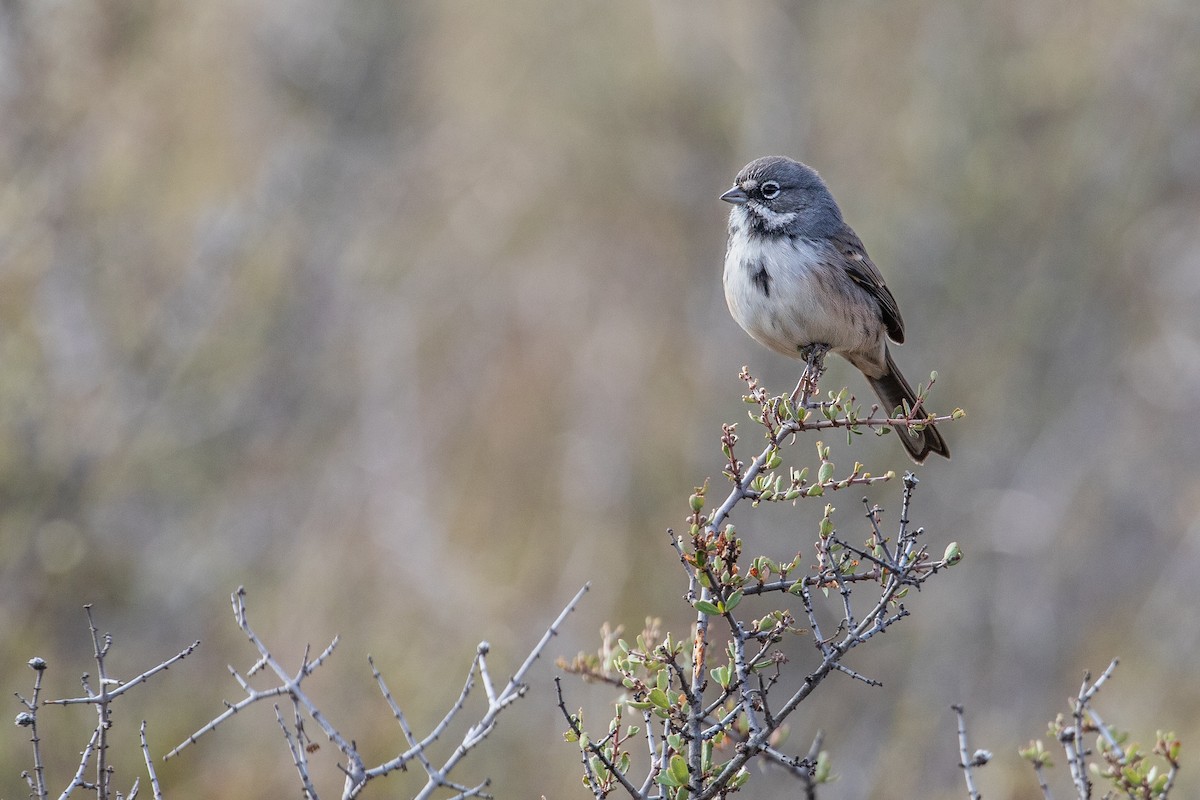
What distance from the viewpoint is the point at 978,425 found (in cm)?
1172

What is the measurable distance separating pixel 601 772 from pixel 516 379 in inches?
394

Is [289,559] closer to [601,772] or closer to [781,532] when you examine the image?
[781,532]

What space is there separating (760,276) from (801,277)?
16 centimetres

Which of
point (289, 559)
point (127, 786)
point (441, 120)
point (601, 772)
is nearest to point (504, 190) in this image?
point (441, 120)

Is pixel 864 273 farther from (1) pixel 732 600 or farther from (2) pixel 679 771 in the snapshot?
(2) pixel 679 771

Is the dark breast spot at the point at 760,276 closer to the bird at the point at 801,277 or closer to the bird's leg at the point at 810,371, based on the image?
the bird at the point at 801,277

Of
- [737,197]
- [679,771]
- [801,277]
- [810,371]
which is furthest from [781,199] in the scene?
[679,771]

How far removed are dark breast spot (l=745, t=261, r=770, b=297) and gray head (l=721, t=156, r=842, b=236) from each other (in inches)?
8.2

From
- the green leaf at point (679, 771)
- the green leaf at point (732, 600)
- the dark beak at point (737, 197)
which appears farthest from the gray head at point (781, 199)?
the green leaf at point (679, 771)

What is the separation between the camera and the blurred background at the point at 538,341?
814 centimetres

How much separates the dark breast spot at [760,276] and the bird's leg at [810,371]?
32 cm

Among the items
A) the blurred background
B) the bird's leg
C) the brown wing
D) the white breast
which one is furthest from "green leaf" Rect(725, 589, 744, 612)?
the blurred background

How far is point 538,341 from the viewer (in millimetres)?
13117

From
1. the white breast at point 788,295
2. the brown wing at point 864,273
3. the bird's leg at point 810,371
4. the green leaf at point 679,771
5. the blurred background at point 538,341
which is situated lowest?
the green leaf at point 679,771
